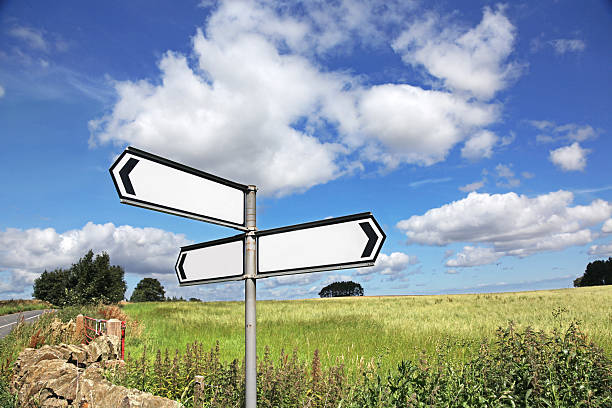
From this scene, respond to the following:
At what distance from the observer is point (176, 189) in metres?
2.63

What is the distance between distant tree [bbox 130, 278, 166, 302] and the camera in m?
80.2

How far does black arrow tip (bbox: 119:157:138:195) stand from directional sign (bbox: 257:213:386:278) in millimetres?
990

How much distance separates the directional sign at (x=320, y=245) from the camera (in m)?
2.43

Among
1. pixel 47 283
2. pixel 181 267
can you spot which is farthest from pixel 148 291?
pixel 181 267

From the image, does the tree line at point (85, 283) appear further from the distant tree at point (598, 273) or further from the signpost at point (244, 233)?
the signpost at point (244, 233)

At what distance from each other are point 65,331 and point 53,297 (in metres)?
54.5

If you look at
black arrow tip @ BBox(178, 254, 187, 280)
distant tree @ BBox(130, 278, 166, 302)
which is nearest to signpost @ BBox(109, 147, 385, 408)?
black arrow tip @ BBox(178, 254, 187, 280)

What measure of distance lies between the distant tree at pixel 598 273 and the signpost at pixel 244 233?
94310 mm

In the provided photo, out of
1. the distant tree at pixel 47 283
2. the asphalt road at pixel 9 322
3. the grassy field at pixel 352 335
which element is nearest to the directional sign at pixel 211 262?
the grassy field at pixel 352 335

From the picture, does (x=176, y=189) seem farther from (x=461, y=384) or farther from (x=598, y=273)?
(x=598, y=273)

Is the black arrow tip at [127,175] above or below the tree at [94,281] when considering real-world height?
below

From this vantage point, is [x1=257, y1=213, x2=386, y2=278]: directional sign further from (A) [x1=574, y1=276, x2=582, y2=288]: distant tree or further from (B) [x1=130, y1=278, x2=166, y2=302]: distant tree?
(A) [x1=574, y1=276, x2=582, y2=288]: distant tree

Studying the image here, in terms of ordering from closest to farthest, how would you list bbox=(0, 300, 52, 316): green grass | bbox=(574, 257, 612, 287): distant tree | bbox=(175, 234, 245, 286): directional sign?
bbox=(175, 234, 245, 286): directional sign
bbox=(0, 300, 52, 316): green grass
bbox=(574, 257, 612, 287): distant tree

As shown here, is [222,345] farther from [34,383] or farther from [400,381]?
[400,381]
